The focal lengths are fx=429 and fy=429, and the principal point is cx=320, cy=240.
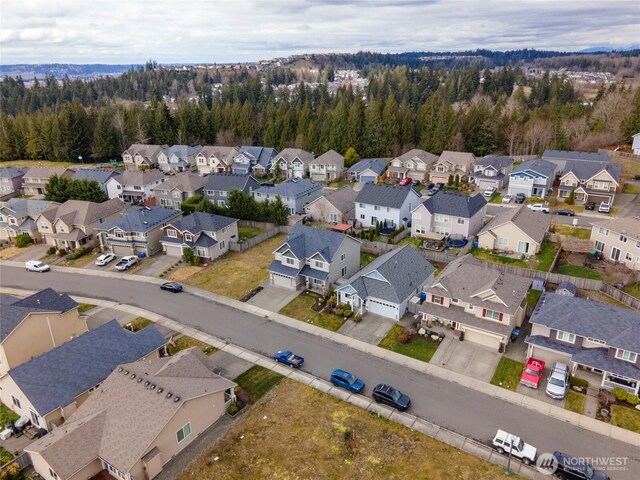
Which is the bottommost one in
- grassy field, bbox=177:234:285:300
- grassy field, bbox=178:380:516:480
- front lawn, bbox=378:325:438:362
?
grassy field, bbox=178:380:516:480

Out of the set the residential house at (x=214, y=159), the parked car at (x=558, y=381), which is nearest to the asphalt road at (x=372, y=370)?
the parked car at (x=558, y=381)

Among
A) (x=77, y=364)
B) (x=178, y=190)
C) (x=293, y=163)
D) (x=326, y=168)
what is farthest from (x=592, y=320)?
(x=293, y=163)

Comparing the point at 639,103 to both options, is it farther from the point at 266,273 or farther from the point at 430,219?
the point at 266,273

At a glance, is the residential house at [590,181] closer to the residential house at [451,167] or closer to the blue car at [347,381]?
the residential house at [451,167]

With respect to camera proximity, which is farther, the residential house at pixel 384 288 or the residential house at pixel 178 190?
the residential house at pixel 178 190

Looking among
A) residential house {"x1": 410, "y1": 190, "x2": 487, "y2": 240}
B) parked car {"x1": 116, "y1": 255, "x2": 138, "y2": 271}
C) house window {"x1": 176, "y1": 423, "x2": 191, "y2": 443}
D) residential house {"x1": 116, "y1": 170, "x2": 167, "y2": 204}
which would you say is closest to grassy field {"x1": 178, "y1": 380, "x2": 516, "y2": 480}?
house window {"x1": 176, "y1": 423, "x2": 191, "y2": 443}

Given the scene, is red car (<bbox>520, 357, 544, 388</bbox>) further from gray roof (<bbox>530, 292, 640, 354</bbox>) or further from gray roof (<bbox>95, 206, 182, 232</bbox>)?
gray roof (<bbox>95, 206, 182, 232</bbox>)
